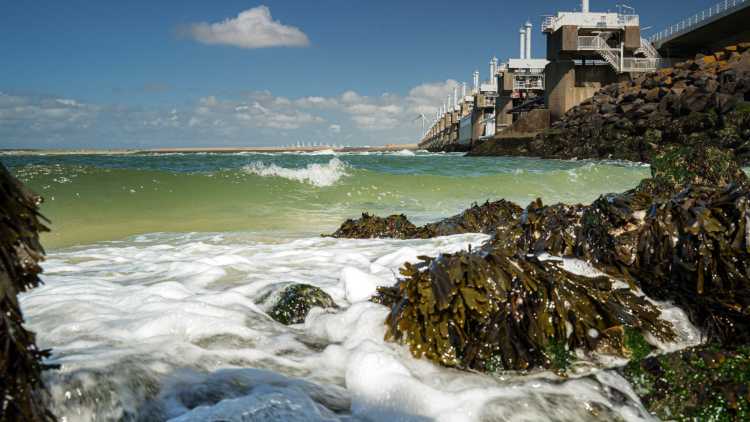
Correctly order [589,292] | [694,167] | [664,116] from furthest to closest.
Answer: [664,116], [694,167], [589,292]

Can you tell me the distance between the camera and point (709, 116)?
2158cm

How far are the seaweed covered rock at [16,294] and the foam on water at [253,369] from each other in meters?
0.72

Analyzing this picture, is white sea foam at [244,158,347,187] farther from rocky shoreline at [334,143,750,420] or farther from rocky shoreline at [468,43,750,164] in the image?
rocky shoreline at [468,43,750,164]

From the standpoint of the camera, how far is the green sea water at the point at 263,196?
321 inches

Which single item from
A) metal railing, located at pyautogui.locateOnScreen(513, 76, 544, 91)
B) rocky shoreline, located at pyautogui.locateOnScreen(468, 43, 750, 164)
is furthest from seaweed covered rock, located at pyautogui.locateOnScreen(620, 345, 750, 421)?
metal railing, located at pyautogui.locateOnScreen(513, 76, 544, 91)

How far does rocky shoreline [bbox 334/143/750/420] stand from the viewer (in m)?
1.90

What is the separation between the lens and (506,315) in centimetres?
221

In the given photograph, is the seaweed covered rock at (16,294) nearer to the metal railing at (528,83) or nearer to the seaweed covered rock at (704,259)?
the seaweed covered rock at (704,259)

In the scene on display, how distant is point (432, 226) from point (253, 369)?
3.97m

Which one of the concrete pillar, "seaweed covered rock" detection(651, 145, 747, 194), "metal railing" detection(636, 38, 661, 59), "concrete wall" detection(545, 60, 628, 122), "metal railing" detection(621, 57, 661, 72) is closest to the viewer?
"seaweed covered rock" detection(651, 145, 747, 194)

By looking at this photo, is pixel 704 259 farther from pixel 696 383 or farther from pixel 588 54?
pixel 588 54

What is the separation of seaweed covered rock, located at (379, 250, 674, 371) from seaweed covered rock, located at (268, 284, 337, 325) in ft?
2.31

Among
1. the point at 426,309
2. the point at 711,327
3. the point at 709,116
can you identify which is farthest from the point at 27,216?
the point at 709,116

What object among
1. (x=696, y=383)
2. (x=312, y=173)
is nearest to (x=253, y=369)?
(x=696, y=383)
